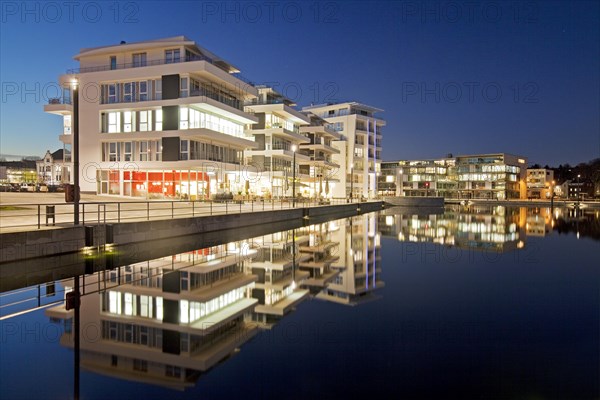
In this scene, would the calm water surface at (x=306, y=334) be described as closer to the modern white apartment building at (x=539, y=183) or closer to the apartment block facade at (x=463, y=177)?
the apartment block facade at (x=463, y=177)

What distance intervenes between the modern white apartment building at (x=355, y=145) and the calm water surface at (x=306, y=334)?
7231 cm

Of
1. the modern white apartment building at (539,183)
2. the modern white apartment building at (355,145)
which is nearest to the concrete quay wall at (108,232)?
the modern white apartment building at (355,145)

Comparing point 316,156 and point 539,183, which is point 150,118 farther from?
point 539,183

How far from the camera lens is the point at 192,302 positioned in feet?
32.1

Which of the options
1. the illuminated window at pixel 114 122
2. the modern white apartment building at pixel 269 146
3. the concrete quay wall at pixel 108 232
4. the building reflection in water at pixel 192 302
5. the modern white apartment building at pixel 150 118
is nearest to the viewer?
the building reflection in water at pixel 192 302

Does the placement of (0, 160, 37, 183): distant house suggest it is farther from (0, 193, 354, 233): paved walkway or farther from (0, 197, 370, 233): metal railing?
(0, 197, 370, 233): metal railing

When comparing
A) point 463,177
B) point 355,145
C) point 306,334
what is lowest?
point 306,334

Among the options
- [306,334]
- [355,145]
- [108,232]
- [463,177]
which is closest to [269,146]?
[355,145]

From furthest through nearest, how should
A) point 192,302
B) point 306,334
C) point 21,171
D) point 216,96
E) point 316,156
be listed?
point 21,171
point 316,156
point 216,96
point 192,302
point 306,334

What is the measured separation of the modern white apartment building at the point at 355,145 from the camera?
8719cm

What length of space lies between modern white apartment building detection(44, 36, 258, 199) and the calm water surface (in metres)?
29.4

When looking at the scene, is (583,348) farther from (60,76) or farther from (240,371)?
(60,76)

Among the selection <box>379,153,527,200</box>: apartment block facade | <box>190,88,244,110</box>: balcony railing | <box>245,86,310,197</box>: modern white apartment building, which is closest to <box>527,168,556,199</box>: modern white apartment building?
<box>379,153,527,200</box>: apartment block facade

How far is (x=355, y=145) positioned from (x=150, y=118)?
51.9m
